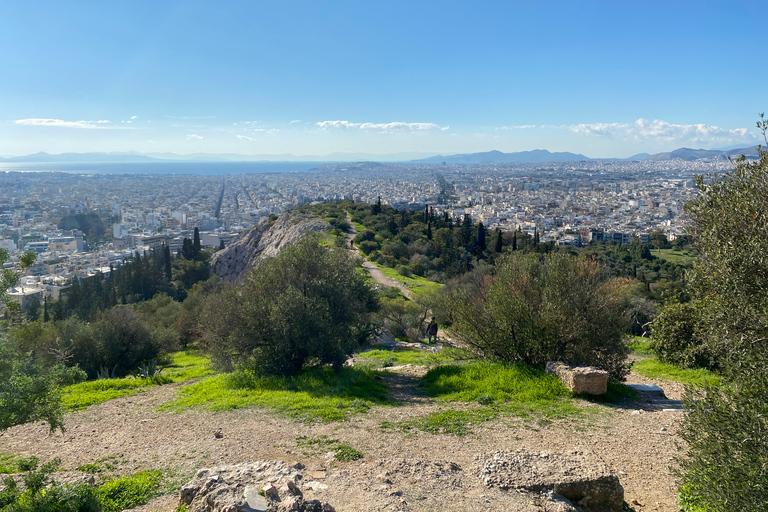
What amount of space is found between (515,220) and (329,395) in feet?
314

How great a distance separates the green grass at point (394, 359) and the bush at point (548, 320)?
8.57 ft

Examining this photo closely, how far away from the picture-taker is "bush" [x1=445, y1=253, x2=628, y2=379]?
11.5m

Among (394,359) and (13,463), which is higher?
(13,463)

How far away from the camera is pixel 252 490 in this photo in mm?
5691

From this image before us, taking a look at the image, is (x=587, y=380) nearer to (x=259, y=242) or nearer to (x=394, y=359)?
(x=394, y=359)

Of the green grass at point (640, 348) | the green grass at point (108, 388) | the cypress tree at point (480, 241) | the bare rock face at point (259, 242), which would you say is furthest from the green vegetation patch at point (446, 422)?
the cypress tree at point (480, 241)

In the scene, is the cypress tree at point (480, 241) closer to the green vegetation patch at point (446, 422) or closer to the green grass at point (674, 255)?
the green grass at point (674, 255)

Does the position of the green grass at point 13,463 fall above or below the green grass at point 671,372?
above

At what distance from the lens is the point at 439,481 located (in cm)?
645

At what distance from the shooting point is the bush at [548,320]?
452 inches

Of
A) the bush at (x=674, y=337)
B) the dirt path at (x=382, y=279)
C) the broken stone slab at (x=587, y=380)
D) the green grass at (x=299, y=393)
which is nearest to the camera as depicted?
the green grass at (x=299, y=393)

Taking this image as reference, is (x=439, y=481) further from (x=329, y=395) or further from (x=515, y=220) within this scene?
(x=515, y=220)

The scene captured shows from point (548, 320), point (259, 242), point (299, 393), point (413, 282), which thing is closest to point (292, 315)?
point (299, 393)

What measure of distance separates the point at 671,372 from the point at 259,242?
152 ft
